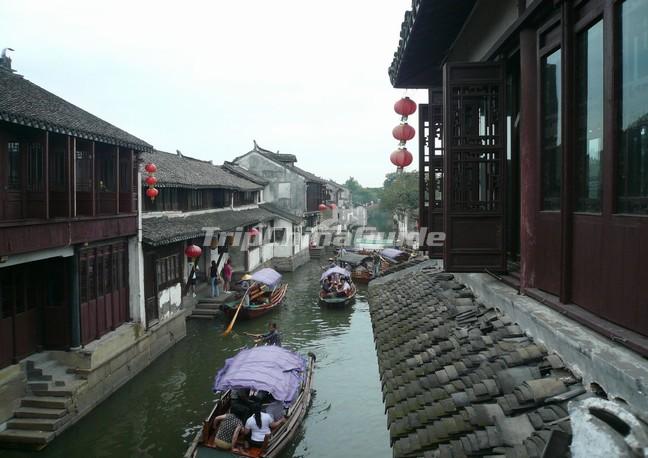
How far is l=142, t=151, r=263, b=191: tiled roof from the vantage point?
22125mm

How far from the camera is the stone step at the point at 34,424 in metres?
11.5

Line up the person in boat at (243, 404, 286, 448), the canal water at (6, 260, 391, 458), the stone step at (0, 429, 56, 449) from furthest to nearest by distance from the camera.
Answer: the canal water at (6, 260, 391, 458) < the stone step at (0, 429, 56, 449) < the person in boat at (243, 404, 286, 448)

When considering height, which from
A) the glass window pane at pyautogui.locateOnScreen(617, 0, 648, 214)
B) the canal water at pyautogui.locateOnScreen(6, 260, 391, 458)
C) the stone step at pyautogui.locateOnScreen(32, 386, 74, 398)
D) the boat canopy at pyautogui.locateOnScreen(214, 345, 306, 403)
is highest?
the glass window pane at pyautogui.locateOnScreen(617, 0, 648, 214)

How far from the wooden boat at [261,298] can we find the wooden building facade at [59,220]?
732 cm

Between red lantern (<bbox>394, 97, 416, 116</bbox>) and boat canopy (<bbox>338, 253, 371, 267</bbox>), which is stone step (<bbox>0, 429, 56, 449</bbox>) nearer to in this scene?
red lantern (<bbox>394, 97, 416, 116</bbox>)

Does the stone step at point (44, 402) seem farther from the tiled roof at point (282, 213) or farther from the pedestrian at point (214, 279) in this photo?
the tiled roof at point (282, 213)

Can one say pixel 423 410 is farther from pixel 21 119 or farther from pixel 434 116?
pixel 21 119

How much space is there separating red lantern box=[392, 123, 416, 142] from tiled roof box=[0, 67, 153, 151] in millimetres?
7461

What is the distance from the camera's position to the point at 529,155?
15.9 feet

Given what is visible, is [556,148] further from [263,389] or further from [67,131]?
[67,131]

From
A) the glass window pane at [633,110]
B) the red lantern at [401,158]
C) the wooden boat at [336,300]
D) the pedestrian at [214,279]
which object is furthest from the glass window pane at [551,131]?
the wooden boat at [336,300]

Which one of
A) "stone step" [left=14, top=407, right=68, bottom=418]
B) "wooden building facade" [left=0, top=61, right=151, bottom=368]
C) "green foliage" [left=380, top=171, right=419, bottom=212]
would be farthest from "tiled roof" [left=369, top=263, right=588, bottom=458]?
"green foliage" [left=380, top=171, right=419, bottom=212]

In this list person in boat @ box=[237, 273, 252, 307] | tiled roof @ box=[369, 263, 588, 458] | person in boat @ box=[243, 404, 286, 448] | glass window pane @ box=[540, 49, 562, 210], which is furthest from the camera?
person in boat @ box=[237, 273, 252, 307]

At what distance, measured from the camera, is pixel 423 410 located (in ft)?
13.4
